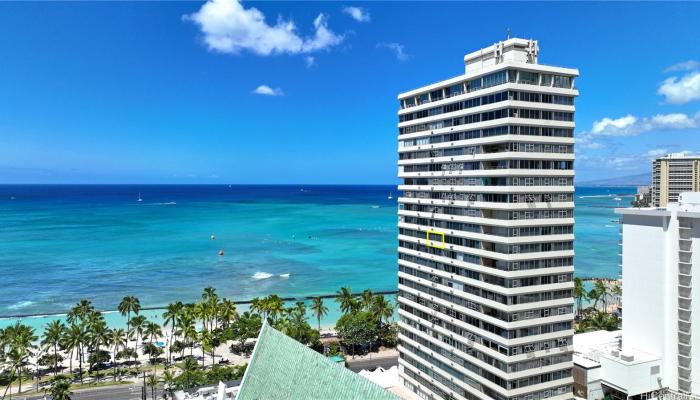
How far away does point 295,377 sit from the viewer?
31.0 m

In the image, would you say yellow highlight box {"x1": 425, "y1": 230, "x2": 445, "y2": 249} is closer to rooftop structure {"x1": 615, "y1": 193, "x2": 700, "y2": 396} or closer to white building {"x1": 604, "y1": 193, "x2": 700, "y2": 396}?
rooftop structure {"x1": 615, "y1": 193, "x2": 700, "y2": 396}

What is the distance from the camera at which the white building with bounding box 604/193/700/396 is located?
49.2 meters

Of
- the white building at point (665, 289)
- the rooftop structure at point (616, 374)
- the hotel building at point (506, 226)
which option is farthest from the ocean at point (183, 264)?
the hotel building at point (506, 226)

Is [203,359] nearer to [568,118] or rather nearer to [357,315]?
[357,315]

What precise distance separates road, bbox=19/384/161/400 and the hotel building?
38.8 meters

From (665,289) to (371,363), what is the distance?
3946cm

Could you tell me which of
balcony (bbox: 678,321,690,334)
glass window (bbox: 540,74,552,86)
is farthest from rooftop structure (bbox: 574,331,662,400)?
glass window (bbox: 540,74,552,86)

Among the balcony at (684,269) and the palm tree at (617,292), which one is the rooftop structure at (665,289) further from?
the palm tree at (617,292)

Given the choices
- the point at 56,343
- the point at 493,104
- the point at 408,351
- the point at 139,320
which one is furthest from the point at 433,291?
the point at 56,343

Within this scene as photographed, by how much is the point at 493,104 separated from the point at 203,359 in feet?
184

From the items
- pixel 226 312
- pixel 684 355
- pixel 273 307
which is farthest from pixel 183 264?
pixel 684 355

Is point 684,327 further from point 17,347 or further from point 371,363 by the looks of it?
point 17,347

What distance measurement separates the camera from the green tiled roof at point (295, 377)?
28.3 metres

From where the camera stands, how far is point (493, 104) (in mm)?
41656
